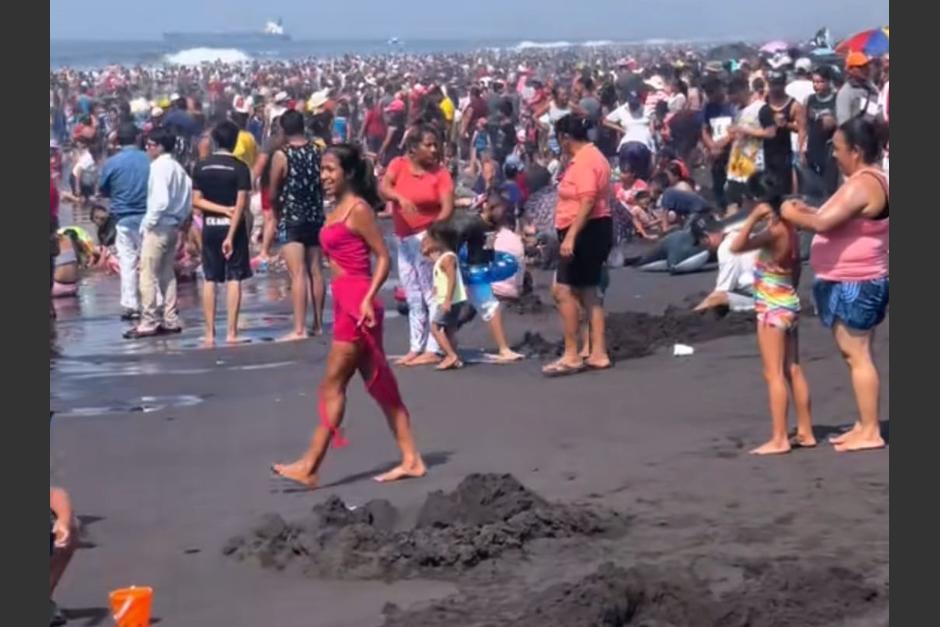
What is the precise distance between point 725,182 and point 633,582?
1263 cm

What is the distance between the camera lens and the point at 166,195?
1327 centimetres

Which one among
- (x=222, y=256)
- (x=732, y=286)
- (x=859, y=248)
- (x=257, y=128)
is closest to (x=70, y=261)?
(x=222, y=256)

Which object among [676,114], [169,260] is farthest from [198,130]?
[169,260]

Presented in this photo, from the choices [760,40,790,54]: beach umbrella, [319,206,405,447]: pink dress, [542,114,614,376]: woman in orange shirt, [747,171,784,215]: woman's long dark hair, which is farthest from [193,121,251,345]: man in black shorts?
[760,40,790,54]: beach umbrella

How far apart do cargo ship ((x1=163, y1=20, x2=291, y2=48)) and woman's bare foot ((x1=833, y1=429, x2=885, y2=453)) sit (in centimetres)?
7069

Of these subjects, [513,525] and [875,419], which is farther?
[875,419]

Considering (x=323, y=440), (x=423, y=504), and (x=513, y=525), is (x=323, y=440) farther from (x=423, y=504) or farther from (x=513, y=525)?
(x=513, y=525)

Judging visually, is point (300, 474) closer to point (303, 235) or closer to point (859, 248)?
point (859, 248)

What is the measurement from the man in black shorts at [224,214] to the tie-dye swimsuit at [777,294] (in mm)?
5412

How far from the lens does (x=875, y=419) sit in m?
8.27

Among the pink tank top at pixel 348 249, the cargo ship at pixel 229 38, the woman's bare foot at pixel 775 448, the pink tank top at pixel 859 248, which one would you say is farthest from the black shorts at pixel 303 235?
the cargo ship at pixel 229 38

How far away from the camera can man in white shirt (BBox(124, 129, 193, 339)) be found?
13.3 meters

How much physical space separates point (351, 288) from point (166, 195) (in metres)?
5.49

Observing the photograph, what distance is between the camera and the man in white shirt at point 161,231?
13.3m
